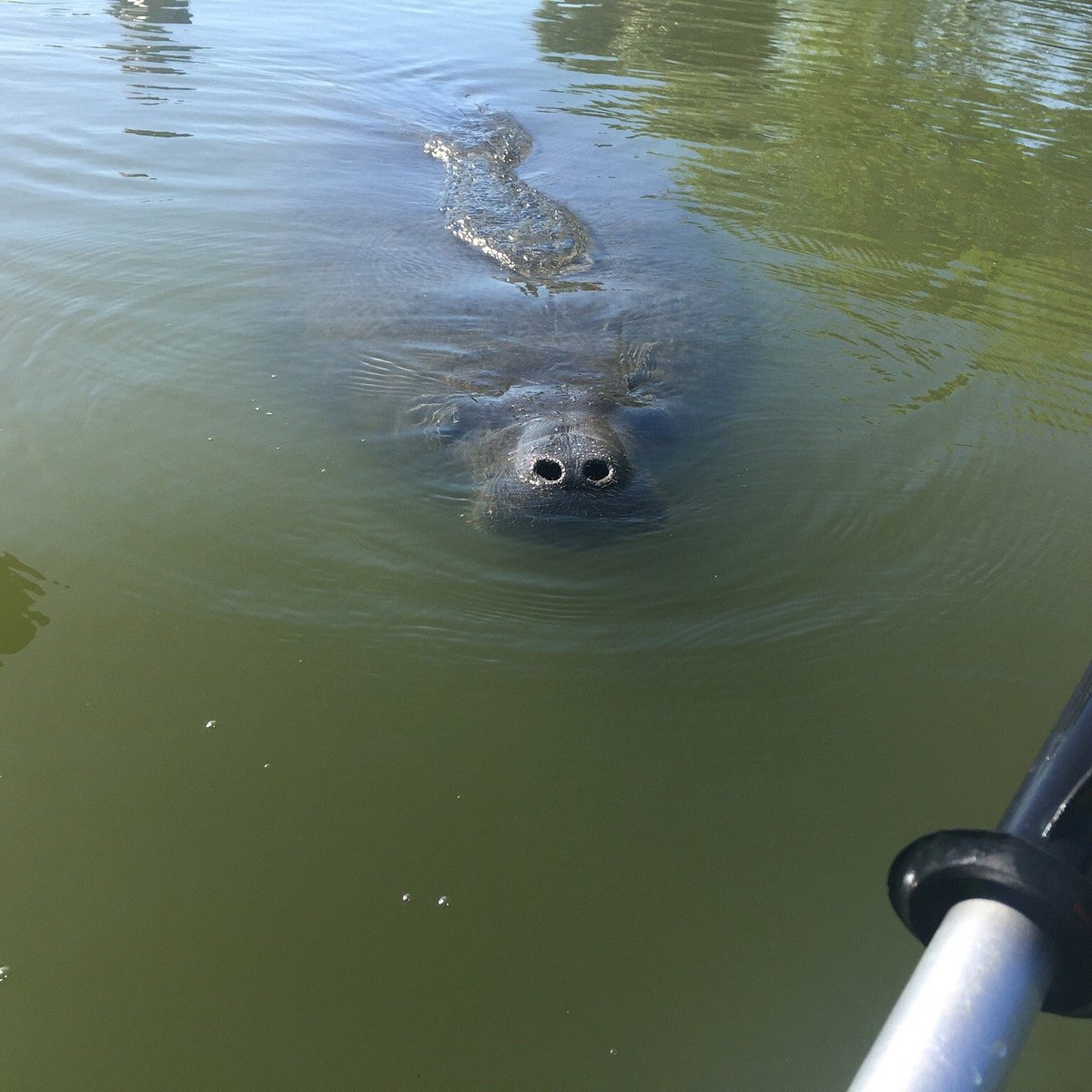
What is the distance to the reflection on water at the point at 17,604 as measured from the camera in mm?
4250

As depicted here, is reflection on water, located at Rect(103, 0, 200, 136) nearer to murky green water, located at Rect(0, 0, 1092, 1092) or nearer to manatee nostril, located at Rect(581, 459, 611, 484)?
murky green water, located at Rect(0, 0, 1092, 1092)

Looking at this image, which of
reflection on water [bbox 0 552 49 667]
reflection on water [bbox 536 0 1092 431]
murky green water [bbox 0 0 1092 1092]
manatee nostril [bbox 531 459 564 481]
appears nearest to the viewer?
murky green water [bbox 0 0 1092 1092]

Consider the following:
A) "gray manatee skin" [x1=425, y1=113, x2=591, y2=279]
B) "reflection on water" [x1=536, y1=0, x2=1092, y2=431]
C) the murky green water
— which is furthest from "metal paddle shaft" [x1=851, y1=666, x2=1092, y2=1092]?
"gray manatee skin" [x1=425, y1=113, x2=591, y2=279]

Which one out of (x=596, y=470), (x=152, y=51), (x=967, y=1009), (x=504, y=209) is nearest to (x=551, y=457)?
(x=596, y=470)

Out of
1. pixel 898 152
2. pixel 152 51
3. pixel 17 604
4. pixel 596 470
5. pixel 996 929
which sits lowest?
pixel 152 51

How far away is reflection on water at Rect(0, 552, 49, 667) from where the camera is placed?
4.25 meters

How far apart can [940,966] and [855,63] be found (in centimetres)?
1630

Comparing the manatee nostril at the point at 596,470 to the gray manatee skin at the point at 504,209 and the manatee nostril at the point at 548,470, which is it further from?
the gray manatee skin at the point at 504,209

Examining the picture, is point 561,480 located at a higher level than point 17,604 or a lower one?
higher

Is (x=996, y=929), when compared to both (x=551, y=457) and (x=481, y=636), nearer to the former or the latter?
(x=481, y=636)

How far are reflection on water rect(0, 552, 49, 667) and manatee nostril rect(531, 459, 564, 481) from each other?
2.11m

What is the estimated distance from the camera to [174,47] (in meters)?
13.9

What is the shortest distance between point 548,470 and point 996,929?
3792 millimetres

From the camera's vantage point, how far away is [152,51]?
1369 cm
